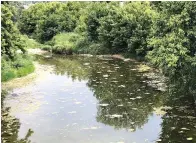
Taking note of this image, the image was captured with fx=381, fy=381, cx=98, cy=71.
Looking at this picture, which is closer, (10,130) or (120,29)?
Result: (10,130)

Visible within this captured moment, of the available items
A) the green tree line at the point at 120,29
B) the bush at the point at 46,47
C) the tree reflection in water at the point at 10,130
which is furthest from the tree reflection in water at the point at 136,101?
the bush at the point at 46,47

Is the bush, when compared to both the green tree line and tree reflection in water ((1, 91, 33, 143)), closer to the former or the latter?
the green tree line

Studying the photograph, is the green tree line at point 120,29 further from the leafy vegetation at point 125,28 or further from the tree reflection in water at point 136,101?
the tree reflection in water at point 136,101

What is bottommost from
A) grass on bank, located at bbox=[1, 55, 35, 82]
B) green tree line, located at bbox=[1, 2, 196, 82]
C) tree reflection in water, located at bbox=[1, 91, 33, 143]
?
tree reflection in water, located at bbox=[1, 91, 33, 143]

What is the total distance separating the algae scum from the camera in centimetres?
1469

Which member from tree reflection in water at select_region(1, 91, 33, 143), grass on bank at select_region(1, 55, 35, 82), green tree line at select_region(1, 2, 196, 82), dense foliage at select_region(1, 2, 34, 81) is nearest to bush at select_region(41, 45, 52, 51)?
green tree line at select_region(1, 2, 196, 82)

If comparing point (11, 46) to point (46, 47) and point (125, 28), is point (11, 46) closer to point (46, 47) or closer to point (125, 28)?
point (125, 28)

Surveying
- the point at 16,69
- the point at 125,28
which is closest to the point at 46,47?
the point at 125,28

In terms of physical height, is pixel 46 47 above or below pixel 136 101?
above

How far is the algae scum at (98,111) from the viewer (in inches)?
578

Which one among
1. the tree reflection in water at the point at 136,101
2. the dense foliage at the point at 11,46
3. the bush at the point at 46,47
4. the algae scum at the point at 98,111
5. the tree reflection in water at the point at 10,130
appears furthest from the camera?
the bush at the point at 46,47

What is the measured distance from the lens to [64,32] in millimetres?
55188

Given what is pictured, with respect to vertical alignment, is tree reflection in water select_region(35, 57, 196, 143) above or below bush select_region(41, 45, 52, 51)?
below

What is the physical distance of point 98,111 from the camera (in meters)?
18.4
